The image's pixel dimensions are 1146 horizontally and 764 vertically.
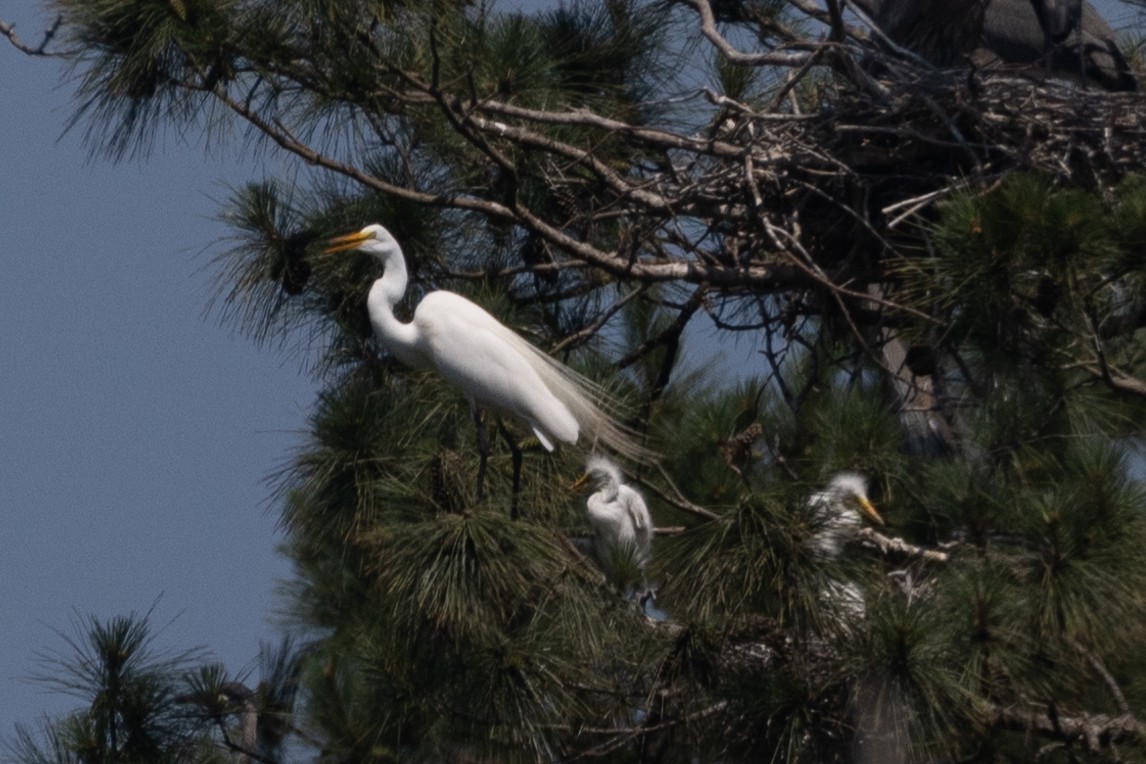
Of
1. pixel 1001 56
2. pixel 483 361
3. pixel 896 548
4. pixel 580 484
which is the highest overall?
pixel 1001 56

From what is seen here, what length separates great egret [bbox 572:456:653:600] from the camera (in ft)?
13.0

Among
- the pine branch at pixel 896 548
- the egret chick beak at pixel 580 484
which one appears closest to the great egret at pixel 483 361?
the egret chick beak at pixel 580 484

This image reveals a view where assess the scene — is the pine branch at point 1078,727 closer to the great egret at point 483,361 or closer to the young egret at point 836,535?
the young egret at point 836,535

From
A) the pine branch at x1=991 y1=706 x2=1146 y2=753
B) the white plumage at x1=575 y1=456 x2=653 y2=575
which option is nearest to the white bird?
the pine branch at x1=991 y1=706 x2=1146 y2=753

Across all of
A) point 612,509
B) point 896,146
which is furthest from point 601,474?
point 896,146

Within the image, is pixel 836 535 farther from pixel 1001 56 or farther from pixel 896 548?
Answer: pixel 1001 56

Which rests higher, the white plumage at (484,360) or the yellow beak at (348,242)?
the yellow beak at (348,242)

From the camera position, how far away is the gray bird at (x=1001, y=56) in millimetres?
4688

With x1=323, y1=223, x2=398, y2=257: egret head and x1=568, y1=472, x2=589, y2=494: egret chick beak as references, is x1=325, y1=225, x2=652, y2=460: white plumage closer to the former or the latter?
x1=323, y1=223, x2=398, y2=257: egret head

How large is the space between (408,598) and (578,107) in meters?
1.70

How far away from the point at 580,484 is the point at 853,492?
595mm

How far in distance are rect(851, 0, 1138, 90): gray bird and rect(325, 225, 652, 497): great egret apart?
61.3 inches

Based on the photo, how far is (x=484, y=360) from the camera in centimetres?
346

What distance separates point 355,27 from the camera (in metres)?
3.48
